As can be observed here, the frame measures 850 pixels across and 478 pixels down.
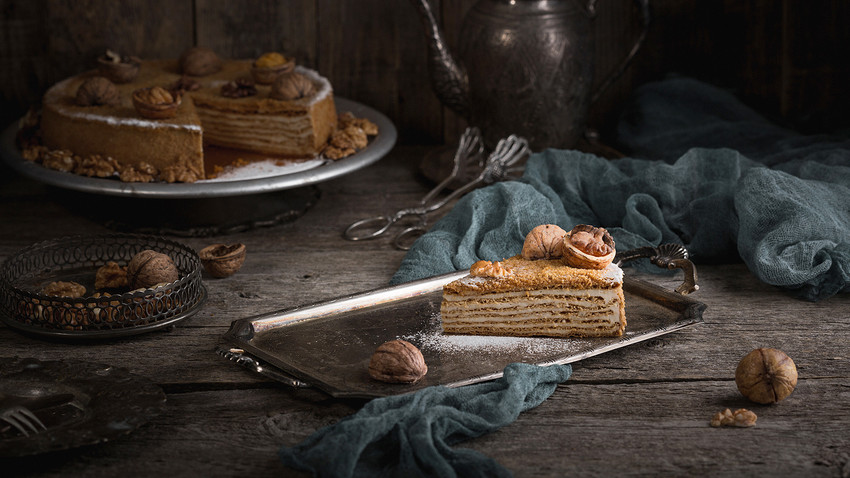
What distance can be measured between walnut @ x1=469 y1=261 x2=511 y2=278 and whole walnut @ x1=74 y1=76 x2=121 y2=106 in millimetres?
1003

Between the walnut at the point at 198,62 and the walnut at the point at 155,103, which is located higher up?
the walnut at the point at 198,62

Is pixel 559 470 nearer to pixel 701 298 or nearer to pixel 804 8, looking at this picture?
pixel 701 298

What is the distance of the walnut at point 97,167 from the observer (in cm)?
182

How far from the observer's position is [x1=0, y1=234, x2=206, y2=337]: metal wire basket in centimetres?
132

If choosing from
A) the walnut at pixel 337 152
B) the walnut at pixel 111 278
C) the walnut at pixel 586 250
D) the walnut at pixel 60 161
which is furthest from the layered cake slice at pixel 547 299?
the walnut at pixel 60 161

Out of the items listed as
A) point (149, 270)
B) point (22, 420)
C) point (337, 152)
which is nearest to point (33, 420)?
point (22, 420)

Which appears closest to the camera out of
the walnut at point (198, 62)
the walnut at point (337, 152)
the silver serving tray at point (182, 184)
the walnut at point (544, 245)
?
the walnut at point (544, 245)

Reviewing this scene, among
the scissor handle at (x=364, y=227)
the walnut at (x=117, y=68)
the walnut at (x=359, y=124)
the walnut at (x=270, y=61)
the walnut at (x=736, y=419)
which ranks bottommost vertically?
the scissor handle at (x=364, y=227)

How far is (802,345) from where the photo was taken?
137 cm

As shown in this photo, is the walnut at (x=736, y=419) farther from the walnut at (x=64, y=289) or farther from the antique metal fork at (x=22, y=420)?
the walnut at (x=64, y=289)

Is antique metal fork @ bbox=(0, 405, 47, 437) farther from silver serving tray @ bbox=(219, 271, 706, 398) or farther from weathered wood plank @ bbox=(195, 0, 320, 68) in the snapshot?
weathered wood plank @ bbox=(195, 0, 320, 68)

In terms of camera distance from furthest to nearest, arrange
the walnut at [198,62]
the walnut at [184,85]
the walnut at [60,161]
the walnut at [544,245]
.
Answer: the walnut at [198,62] → the walnut at [184,85] → the walnut at [60,161] → the walnut at [544,245]

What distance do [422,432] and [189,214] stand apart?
99 cm

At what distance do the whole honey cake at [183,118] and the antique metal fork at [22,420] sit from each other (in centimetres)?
80
